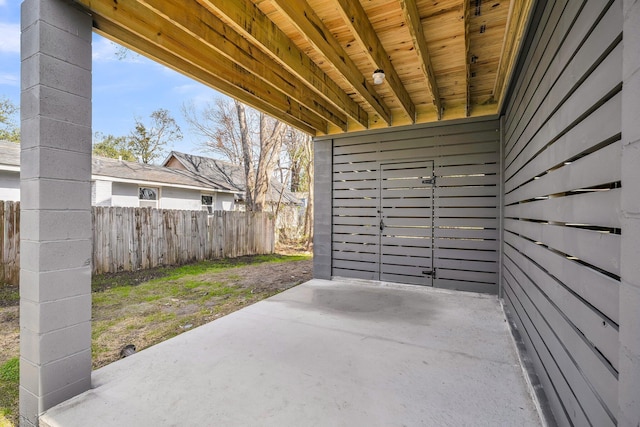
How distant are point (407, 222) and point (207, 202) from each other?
946 cm

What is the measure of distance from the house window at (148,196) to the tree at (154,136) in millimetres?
7976

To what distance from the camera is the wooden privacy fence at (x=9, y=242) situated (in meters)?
4.36

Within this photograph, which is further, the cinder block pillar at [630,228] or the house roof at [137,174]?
the house roof at [137,174]

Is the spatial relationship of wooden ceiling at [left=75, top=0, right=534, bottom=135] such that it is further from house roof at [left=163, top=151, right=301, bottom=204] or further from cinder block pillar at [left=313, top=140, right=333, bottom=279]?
house roof at [left=163, top=151, right=301, bottom=204]

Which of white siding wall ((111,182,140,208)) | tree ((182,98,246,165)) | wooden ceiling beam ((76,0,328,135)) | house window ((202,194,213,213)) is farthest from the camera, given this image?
house window ((202,194,213,213))

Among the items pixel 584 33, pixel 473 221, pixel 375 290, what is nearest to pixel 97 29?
pixel 584 33

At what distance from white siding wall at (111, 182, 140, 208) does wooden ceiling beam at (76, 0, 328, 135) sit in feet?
26.0

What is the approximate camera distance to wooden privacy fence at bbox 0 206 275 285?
4457mm

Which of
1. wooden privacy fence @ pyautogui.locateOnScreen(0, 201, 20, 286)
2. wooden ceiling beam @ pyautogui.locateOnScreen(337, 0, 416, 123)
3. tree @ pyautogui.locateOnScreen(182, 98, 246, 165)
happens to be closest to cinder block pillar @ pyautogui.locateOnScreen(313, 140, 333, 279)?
wooden ceiling beam @ pyautogui.locateOnScreen(337, 0, 416, 123)

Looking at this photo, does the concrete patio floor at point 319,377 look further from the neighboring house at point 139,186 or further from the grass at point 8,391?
the neighboring house at point 139,186

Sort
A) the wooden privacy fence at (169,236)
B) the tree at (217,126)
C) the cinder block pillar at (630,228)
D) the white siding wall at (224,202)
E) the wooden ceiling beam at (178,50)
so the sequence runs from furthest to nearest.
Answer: the white siding wall at (224,202) < the tree at (217,126) < the wooden privacy fence at (169,236) < the wooden ceiling beam at (178,50) < the cinder block pillar at (630,228)

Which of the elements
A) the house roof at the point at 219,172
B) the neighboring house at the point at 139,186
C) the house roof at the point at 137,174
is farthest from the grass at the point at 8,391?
the house roof at the point at 219,172

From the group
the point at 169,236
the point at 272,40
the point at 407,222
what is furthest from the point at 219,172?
the point at 272,40

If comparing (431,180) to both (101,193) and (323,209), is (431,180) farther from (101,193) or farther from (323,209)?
(101,193)
